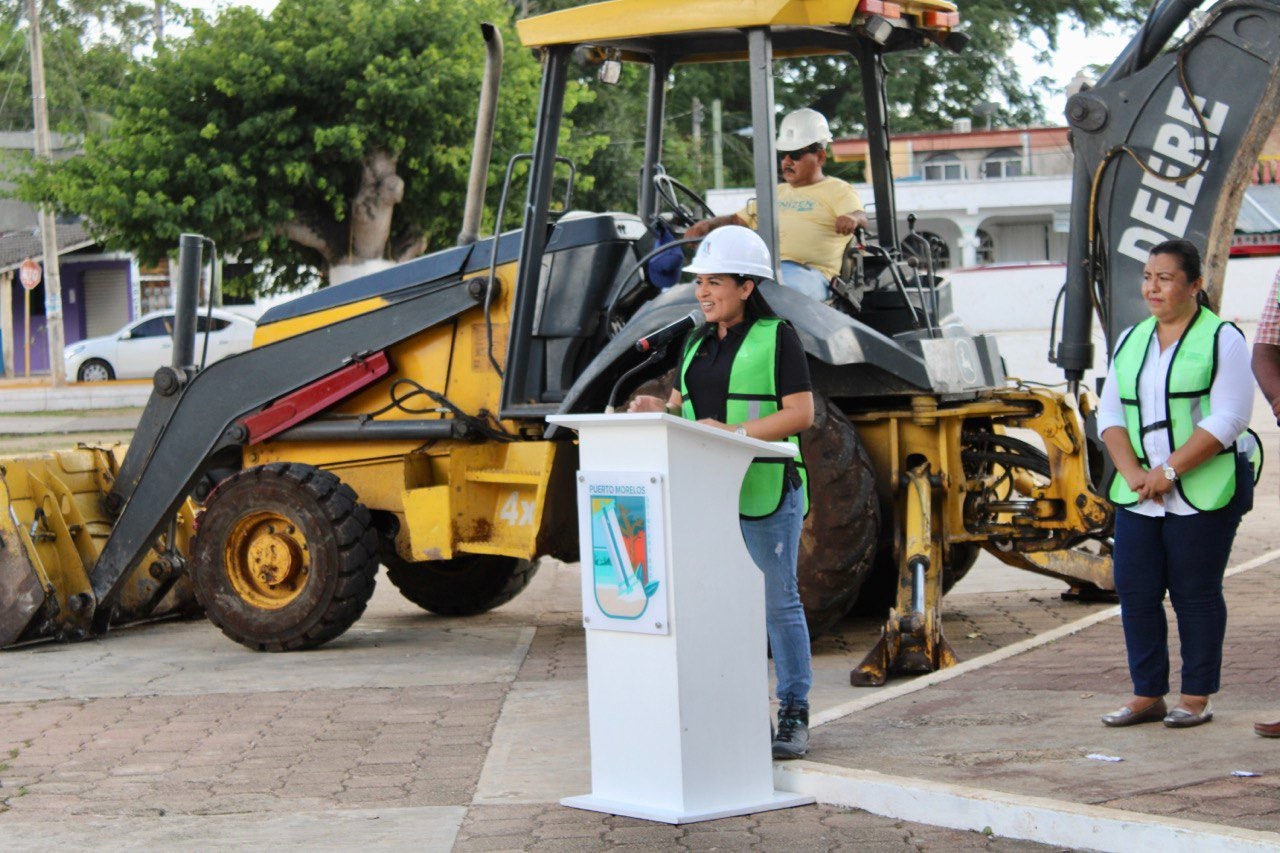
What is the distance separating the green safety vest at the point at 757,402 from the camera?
6.00 metres

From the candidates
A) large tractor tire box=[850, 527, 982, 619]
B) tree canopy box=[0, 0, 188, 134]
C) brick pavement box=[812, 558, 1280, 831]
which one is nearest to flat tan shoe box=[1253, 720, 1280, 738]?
brick pavement box=[812, 558, 1280, 831]

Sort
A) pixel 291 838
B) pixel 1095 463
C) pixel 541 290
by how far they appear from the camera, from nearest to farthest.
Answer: pixel 291 838 → pixel 1095 463 → pixel 541 290

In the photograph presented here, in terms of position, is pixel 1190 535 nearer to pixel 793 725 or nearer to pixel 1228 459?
pixel 1228 459

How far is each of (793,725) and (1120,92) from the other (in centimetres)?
311

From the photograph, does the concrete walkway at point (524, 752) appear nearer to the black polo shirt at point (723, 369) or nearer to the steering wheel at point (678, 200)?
the black polo shirt at point (723, 369)

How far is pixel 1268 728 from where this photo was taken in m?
5.99

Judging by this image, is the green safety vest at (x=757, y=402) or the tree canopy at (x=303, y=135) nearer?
the green safety vest at (x=757, y=402)

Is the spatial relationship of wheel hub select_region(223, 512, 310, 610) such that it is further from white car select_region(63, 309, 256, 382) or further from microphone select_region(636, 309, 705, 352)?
white car select_region(63, 309, 256, 382)

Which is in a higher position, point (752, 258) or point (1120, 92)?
point (1120, 92)

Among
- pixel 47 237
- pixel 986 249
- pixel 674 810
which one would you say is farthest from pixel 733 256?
pixel 986 249

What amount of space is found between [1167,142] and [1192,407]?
1657mm

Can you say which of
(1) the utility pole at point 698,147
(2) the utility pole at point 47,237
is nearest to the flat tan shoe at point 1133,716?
(2) the utility pole at point 47,237

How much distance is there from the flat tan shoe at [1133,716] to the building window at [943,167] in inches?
1724

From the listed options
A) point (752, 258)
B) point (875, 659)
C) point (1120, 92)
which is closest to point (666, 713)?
point (752, 258)
